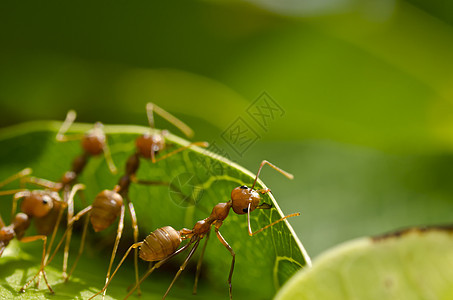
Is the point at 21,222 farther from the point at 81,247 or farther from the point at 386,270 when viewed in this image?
the point at 386,270

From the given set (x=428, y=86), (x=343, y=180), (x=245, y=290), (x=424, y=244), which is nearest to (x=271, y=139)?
(x=343, y=180)

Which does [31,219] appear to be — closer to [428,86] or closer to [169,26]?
[169,26]

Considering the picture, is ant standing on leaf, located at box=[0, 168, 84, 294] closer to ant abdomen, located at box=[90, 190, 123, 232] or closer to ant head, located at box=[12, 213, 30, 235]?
ant head, located at box=[12, 213, 30, 235]

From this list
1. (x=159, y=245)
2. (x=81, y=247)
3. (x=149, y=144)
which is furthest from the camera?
(x=149, y=144)

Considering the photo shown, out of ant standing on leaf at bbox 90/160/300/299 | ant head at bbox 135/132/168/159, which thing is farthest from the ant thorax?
ant standing on leaf at bbox 90/160/300/299

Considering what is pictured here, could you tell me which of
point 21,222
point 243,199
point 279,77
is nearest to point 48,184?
point 21,222

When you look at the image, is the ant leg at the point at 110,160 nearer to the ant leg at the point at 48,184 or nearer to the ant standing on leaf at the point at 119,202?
the ant standing on leaf at the point at 119,202

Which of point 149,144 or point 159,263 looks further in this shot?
point 149,144
